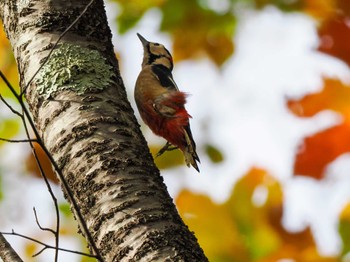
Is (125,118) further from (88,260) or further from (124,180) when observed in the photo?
(88,260)

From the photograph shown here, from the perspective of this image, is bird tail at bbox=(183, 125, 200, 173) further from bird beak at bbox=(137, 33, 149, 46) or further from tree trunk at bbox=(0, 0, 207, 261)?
bird beak at bbox=(137, 33, 149, 46)

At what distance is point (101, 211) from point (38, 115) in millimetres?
427

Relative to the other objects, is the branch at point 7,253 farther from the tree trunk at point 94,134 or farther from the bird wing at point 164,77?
the bird wing at point 164,77

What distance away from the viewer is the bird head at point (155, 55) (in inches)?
131

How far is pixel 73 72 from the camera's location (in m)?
2.06

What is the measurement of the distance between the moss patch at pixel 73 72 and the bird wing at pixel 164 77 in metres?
0.62

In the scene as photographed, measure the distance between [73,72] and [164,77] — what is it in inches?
33.2

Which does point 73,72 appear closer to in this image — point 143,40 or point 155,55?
point 155,55

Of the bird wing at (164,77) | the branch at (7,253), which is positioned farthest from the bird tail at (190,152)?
the branch at (7,253)

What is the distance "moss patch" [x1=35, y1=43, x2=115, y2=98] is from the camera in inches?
Answer: 79.3

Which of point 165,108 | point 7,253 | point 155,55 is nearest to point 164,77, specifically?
point 165,108

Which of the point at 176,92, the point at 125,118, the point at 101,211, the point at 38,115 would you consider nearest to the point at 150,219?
the point at 101,211

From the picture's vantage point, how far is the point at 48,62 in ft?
6.81

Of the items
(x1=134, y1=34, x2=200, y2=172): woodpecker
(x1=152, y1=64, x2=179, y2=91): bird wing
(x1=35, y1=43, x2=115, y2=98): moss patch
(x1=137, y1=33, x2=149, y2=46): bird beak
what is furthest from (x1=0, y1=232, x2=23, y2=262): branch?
(x1=137, y1=33, x2=149, y2=46): bird beak
